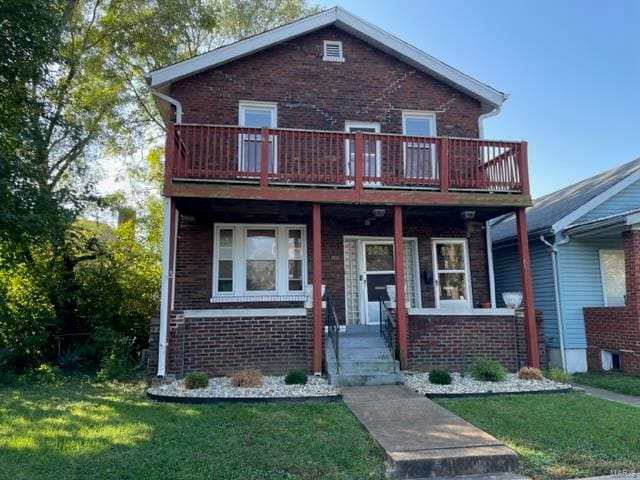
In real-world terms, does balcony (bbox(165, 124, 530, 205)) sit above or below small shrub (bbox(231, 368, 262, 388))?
above

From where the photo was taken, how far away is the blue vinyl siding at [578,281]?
10.3 metres

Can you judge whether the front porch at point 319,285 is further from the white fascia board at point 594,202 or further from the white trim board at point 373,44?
the white trim board at point 373,44

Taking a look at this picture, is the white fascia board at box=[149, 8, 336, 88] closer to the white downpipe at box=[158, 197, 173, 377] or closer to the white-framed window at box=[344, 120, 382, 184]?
the white downpipe at box=[158, 197, 173, 377]

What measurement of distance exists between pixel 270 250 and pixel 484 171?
4.90 metres

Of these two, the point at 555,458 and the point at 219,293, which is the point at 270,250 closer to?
the point at 219,293

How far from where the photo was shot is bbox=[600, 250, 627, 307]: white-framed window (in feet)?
35.0

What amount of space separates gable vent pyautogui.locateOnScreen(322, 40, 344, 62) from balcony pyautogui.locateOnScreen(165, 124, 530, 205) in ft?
9.27

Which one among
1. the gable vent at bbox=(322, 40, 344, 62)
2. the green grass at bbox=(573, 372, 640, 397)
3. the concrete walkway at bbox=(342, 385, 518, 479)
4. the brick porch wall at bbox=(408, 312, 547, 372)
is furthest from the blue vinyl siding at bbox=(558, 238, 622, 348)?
the gable vent at bbox=(322, 40, 344, 62)

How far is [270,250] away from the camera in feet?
33.0

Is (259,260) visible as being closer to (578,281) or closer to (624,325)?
(578,281)

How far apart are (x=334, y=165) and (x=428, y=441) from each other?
576 centimetres

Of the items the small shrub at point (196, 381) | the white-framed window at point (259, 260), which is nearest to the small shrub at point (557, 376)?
the white-framed window at point (259, 260)

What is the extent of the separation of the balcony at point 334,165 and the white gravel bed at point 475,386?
3392 mm

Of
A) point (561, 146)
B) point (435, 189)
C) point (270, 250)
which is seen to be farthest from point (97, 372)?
point (561, 146)
